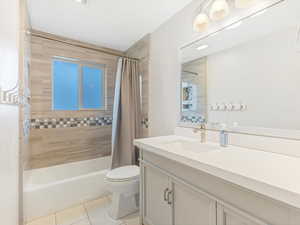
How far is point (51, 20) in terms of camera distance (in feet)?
6.36

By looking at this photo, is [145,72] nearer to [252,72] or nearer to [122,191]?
[252,72]

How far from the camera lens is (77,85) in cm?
267

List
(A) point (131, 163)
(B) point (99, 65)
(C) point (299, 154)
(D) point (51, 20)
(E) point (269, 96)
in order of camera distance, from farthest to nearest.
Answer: (B) point (99, 65), (A) point (131, 163), (D) point (51, 20), (E) point (269, 96), (C) point (299, 154)

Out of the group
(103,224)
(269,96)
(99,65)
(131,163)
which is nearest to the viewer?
(269,96)

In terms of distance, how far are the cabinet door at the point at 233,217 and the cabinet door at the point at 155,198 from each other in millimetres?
433

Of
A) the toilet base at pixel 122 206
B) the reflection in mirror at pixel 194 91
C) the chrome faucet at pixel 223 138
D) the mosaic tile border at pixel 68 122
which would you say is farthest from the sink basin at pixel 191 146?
the mosaic tile border at pixel 68 122

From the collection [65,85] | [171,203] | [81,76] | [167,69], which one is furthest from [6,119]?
[81,76]

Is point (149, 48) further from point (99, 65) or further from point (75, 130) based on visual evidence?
point (75, 130)

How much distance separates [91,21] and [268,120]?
2136 mm

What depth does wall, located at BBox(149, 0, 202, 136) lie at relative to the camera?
175 cm

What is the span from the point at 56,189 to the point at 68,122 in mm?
1003

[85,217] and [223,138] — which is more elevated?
[223,138]

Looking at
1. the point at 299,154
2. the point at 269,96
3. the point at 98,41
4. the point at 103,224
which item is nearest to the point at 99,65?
the point at 98,41

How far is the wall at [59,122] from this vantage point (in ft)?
7.15
